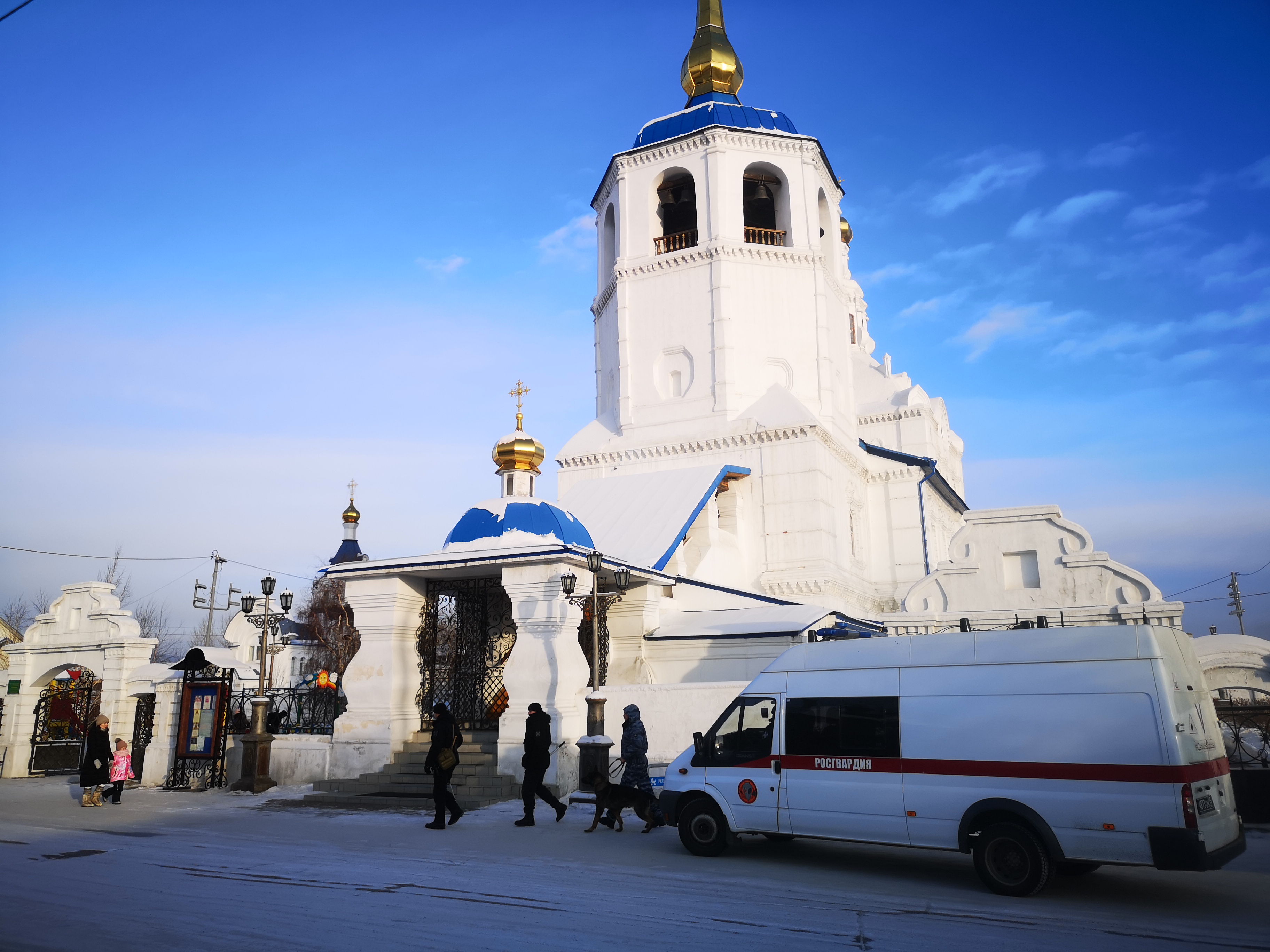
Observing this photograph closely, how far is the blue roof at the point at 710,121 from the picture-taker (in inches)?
1115

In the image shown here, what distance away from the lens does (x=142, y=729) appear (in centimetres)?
1953

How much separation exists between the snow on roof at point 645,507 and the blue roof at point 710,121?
10.5 meters

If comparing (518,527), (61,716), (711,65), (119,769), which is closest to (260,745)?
(119,769)

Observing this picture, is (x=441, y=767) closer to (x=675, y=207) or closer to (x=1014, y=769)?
(x=1014, y=769)

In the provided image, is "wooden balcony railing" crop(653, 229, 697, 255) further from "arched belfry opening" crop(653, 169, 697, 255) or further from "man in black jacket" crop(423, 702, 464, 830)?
"man in black jacket" crop(423, 702, 464, 830)

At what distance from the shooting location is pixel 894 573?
29.1 m

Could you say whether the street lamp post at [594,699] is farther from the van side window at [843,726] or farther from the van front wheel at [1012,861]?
the van front wheel at [1012,861]

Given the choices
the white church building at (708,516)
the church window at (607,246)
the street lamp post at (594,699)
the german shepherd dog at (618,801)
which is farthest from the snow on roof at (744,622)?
the church window at (607,246)

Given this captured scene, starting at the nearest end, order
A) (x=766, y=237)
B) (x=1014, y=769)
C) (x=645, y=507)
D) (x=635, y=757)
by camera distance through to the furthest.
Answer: (x=1014, y=769) < (x=635, y=757) < (x=645, y=507) < (x=766, y=237)

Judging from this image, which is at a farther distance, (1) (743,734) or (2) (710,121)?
(2) (710,121)

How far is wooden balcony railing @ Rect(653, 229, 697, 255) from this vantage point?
2812cm

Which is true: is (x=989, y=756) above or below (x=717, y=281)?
below

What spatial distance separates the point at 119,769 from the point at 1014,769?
13061mm

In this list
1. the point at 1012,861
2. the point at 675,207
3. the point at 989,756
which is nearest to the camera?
the point at 1012,861
